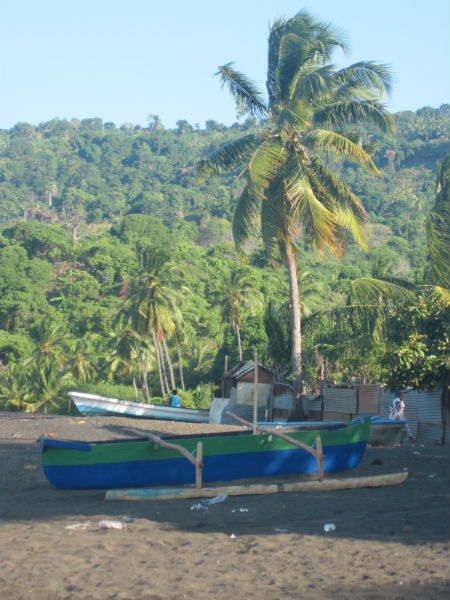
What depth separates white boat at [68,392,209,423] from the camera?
2473cm

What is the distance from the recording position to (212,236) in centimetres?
9456

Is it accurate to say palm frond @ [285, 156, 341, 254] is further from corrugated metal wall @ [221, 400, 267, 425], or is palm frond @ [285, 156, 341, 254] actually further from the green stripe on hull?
corrugated metal wall @ [221, 400, 267, 425]

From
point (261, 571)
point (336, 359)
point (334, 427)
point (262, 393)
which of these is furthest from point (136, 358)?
point (261, 571)

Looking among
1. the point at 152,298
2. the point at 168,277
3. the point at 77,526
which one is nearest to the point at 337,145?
the point at 77,526

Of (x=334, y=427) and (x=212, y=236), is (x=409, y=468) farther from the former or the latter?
(x=212, y=236)

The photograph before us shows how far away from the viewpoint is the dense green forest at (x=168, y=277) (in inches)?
977

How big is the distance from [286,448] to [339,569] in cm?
522

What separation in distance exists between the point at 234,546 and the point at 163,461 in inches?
154

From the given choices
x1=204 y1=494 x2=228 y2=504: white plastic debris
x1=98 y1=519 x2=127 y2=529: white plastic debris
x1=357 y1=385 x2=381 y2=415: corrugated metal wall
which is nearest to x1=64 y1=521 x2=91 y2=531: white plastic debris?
x1=98 y1=519 x2=127 y2=529: white plastic debris

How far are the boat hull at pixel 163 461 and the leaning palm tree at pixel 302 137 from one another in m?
7.57

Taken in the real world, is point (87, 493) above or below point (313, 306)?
below

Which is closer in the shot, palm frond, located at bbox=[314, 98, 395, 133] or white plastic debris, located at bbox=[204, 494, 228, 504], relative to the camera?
white plastic debris, located at bbox=[204, 494, 228, 504]

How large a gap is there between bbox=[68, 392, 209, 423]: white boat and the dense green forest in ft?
12.3

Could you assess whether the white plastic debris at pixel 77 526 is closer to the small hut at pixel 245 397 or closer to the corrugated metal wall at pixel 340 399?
the corrugated metal wall at pixel 340 399
